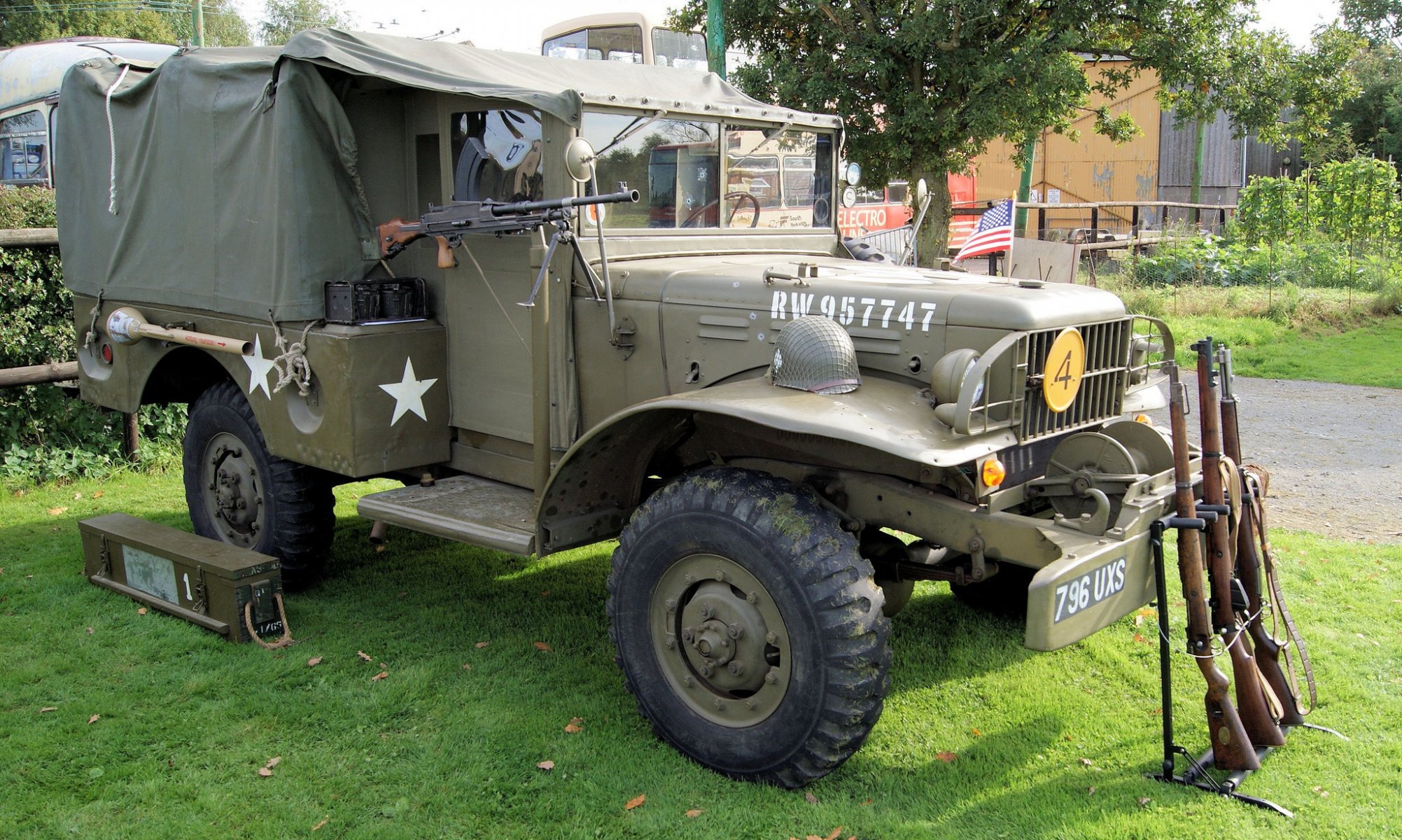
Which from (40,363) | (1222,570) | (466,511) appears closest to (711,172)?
(466,511)

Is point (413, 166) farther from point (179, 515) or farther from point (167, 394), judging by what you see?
point (179, 515)

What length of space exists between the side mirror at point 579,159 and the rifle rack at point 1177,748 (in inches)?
86.8

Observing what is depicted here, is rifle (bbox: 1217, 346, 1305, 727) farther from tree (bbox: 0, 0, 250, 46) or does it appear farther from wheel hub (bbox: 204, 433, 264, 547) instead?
tree (bbox: 0, 0, 250, 46)

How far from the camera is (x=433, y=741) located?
3932 mm

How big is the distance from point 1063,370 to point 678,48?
1235 centimetres

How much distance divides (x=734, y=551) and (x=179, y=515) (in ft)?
15.1

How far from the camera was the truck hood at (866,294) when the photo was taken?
11.6 ft

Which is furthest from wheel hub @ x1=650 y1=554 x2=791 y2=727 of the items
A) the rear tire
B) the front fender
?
the rear tire

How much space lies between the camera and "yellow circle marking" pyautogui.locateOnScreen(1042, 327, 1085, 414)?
3535mm

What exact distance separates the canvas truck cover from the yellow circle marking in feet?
6.08

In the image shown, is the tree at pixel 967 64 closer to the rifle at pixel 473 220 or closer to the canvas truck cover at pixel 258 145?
the canvas truck cover at pixel 258 145

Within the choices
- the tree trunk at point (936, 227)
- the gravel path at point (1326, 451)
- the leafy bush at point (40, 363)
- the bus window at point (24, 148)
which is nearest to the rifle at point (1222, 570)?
the gravel path at point (1326, 451)

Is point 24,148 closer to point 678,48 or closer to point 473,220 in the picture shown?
point 678,48

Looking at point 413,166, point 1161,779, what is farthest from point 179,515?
point 1161,779
